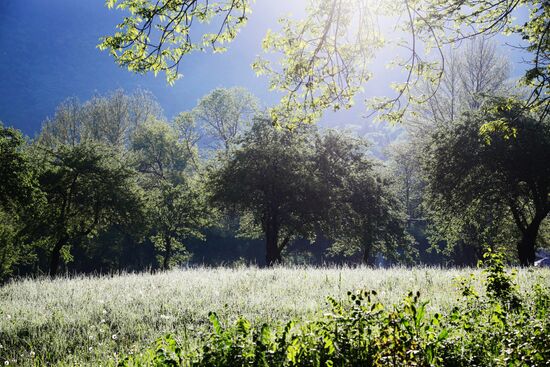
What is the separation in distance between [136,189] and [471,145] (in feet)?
79.2

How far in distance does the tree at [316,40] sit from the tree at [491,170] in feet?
48.1

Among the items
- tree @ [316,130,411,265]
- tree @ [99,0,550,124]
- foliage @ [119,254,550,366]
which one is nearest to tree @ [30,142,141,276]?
tree @ [316,130,411,265]

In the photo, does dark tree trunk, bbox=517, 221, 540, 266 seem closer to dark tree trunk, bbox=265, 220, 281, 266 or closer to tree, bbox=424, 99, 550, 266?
tree, bbox=424, 99, 550, 266

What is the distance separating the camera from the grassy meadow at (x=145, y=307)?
22.6 ft

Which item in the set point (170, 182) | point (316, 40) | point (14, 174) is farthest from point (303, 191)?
point (170, 182)

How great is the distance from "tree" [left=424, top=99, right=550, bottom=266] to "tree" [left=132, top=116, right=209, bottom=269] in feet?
70.7

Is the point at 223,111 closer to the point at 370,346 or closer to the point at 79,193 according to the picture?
the point at 79,193

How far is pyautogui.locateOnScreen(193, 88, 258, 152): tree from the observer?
61781mm

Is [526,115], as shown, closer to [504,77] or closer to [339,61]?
[339,61]

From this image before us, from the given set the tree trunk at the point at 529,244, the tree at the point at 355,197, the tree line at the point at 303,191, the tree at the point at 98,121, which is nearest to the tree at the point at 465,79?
the tree line at the point at 303,191

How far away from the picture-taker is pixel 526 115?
2419cm

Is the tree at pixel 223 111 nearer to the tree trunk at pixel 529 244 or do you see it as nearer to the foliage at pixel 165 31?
the tree trunk at pixel 529 244

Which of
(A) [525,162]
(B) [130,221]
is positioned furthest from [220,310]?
(B) [130,221]

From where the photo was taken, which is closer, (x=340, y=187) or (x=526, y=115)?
(x=526, y=115)
